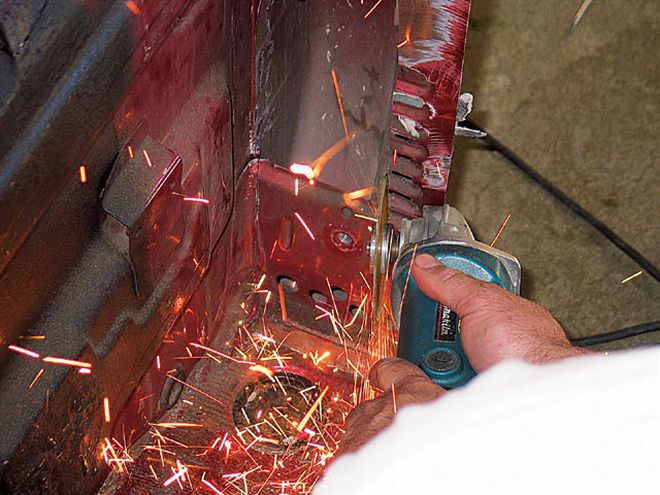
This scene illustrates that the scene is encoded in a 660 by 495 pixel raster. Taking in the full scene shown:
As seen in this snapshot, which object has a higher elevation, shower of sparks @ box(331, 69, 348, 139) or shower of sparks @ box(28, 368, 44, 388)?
shower of sparks @ box(331, 69, 348, 139)

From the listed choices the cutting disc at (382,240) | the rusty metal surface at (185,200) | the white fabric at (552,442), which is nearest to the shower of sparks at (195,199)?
the rusty metal surface at (185,200)

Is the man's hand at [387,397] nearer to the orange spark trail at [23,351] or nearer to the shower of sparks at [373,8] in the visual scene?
the orange spark trail at [23,351]

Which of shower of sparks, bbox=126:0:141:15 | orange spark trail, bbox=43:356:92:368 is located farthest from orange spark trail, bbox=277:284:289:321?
shower of sparks, bbox=126:0:141:15

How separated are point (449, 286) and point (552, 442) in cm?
79

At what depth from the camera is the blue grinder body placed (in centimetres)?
159

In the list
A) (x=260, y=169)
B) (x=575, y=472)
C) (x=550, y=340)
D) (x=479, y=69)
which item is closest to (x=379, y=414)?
(x=550, y=340)

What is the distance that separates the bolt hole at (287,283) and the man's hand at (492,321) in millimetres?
389

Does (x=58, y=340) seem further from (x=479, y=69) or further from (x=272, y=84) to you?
(x=479, y=69)

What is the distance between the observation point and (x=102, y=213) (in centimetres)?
125

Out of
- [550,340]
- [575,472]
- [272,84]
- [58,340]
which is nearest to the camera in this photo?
[575,472]

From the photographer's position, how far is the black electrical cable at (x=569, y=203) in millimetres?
2855

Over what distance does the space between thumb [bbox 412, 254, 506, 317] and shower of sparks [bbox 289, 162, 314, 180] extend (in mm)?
256

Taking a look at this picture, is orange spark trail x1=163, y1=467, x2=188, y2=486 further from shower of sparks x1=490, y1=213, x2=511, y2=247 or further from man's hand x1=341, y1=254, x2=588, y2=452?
shower of sparks x1=490, y1=213, x2=511, y2=247

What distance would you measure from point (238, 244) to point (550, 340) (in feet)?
2.20
